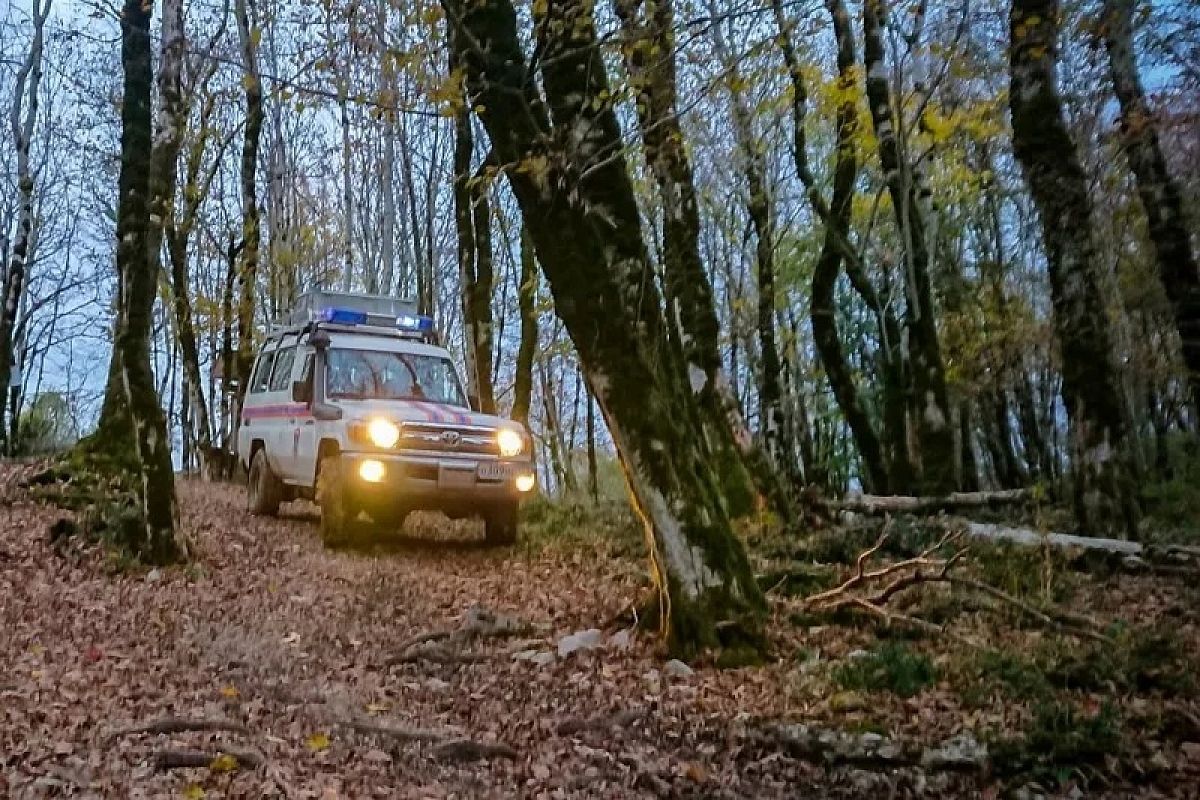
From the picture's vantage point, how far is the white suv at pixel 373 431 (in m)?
11.0

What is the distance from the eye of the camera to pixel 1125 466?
9.57 metres

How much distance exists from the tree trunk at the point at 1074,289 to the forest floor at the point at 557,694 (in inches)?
33.7

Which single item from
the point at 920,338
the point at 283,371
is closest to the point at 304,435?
the point at 283,371

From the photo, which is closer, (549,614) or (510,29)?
(510,29)

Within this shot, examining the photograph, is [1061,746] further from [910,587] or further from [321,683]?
[321,683]

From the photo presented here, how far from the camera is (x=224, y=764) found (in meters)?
4.89

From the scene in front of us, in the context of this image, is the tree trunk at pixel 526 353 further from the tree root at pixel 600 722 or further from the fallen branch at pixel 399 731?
the fallen branch at pixel 399 731

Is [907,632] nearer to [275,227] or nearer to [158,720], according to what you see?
[158,720]

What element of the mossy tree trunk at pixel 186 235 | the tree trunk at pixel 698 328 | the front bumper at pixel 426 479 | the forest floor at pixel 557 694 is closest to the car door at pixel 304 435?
the front bumper at pixel 426 479

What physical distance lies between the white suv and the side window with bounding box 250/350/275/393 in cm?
10

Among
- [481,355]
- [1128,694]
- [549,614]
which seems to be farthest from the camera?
[481,355]

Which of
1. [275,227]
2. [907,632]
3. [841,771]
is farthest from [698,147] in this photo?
[841,771]

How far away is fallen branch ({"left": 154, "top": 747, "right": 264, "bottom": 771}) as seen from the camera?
4.88 metres

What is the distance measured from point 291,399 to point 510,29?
22.2ft
